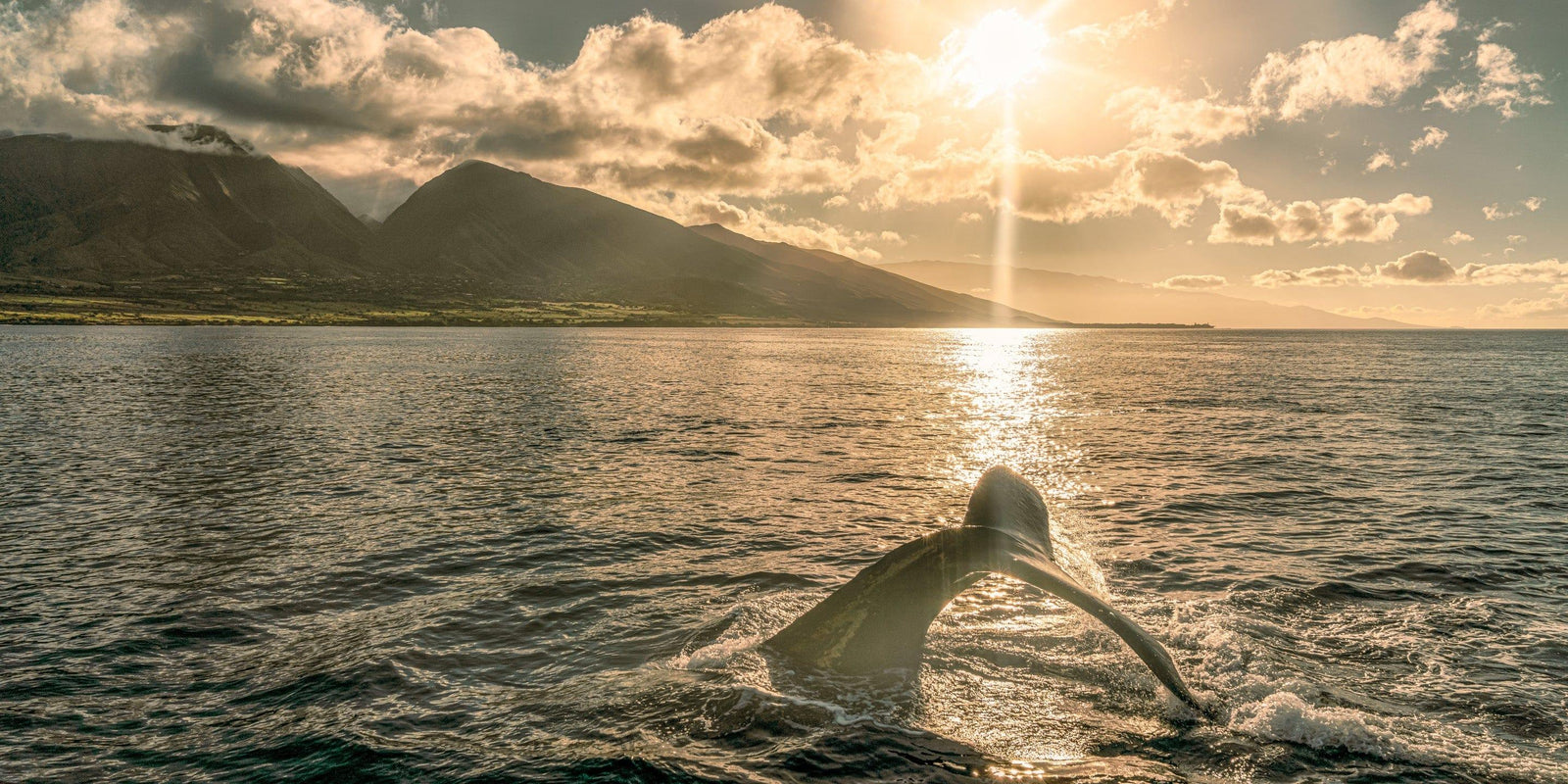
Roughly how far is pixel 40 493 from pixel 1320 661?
129 ft

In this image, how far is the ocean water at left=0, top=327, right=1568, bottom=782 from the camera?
429 inches

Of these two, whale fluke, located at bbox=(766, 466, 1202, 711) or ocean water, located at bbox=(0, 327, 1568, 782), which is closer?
ocean water, located at bbox=(0, 327, 1568, 782)

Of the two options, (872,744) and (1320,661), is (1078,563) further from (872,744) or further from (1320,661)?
(872,744)

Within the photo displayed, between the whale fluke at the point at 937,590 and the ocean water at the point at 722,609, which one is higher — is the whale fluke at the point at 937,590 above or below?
above

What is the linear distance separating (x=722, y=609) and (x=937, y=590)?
606 centimetres

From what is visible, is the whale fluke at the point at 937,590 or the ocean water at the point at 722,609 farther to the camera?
the whale fluke at the point at 937,590

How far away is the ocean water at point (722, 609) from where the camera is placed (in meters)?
10.9

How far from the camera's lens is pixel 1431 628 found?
1580 cm

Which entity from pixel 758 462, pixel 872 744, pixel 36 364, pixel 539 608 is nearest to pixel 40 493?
pixel 539 608

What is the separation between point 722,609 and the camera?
55.5 feet

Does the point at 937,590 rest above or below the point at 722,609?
above

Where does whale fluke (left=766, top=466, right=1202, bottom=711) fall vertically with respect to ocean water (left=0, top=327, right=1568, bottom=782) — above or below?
above

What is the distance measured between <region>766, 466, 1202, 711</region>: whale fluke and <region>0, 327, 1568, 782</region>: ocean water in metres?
0.56

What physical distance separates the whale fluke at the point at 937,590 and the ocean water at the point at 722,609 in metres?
0.56
